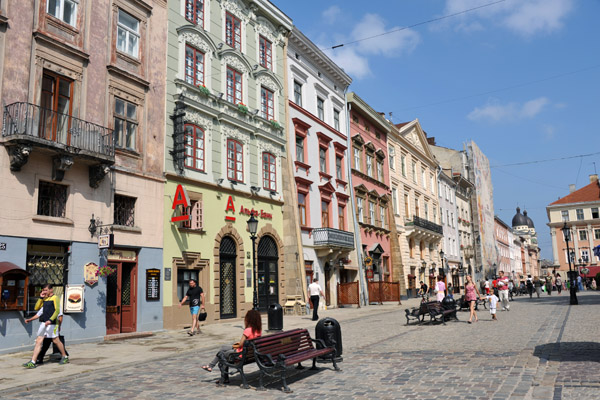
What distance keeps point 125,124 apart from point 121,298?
5.94 metres

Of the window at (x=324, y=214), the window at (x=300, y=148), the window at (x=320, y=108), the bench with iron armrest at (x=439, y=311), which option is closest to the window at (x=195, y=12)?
the window at (x=300, y=148)

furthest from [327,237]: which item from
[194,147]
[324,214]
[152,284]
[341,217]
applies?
[152,284]

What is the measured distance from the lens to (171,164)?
19984mm

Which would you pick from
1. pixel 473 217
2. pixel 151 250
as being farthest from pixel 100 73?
pixel 473 217

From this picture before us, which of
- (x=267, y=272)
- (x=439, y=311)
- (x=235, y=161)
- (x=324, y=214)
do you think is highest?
(x=235, y=161)

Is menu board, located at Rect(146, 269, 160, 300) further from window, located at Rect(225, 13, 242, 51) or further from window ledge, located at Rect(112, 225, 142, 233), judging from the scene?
window, located at Rect(225, 13, 242, 51)

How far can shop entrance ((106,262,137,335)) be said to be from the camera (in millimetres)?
17141

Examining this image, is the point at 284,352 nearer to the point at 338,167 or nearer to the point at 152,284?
the point at 152,284

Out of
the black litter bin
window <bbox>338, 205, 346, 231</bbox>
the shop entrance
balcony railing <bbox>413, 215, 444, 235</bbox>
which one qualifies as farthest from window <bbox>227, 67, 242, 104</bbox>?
balcony railing <bbox>413, 215, 444, 235</bbox>

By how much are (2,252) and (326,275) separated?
19548 mm

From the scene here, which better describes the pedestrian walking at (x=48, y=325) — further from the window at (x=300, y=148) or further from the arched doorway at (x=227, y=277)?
the window at (x=300, y=148)

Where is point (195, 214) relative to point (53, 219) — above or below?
above

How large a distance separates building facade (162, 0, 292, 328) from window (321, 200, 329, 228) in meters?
5.00

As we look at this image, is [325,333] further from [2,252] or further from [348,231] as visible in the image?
[348,231]
